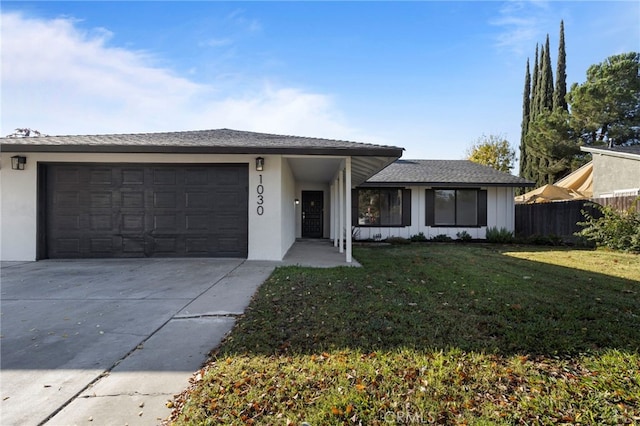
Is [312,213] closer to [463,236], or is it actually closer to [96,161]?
[463,236]

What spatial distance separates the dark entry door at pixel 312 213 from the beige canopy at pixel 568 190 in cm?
1040

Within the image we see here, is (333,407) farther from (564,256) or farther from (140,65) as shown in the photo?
(140,65)

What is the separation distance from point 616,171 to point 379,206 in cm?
1025

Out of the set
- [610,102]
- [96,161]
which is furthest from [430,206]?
[610,102]

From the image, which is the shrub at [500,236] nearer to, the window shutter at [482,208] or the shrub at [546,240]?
the window shutter at [482,208]

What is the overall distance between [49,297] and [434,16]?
11.2 metres

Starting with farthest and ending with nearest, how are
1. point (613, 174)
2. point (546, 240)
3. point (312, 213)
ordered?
point (312, 213), point (613, 174), point (546, 240)

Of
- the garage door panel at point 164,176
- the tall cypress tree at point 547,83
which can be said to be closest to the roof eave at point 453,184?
the garage door panel at point 164,176

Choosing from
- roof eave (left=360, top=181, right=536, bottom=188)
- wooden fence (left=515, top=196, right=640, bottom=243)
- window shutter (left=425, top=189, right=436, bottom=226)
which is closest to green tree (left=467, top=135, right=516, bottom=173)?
wooden fence (left=515, top=196, right=640, bottom=243)

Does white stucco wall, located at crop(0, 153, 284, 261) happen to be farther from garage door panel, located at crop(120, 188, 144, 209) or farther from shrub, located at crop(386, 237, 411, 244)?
shrub, located at crop(386, 237, 411, 244)

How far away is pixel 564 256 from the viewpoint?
29.7 ft

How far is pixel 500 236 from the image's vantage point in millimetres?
13031

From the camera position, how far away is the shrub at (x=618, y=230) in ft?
30.8

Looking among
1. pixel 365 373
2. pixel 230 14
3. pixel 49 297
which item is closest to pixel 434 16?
pixel 230 14
